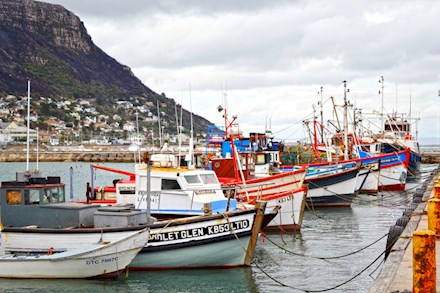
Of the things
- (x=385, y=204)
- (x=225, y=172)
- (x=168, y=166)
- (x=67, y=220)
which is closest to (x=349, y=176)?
(x=385, y=204)

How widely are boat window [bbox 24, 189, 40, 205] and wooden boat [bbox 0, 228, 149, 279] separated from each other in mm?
1710

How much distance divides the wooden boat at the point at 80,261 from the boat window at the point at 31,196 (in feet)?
5.61

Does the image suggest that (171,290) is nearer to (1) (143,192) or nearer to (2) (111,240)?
(2) (111,240)

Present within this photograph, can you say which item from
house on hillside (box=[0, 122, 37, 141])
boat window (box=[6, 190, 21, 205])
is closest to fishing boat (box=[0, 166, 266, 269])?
boat window (box=[6, 190, 21, 205])

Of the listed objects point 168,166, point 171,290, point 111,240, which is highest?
point 168,166

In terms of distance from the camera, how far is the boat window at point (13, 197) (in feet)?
64.1

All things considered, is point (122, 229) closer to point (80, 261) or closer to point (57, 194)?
point (80, 261)

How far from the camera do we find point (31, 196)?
19562 millimetres

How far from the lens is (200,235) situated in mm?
19078

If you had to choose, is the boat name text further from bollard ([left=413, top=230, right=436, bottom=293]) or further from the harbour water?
bollard ([left=413, top=230, right=436, bottom=293])

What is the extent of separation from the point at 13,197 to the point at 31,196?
1.62 feet

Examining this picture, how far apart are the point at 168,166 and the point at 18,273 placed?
564 cm

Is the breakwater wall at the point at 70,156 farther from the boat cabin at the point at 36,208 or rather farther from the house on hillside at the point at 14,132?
the boat cabin at the point at 36,208

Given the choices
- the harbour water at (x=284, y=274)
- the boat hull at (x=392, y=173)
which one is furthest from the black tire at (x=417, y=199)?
the boat hull at (x=392, y=173)
